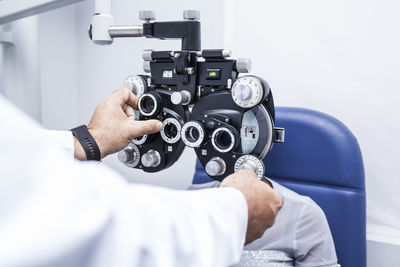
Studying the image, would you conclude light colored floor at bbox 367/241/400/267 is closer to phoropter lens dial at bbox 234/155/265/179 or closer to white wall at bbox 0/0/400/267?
white wall at bbox 0/0/400/267

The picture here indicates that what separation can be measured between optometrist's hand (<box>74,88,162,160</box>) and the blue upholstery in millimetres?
489

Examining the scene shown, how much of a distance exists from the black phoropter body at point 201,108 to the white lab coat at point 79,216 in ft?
0.79

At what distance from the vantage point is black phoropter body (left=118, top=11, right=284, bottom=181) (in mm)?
671

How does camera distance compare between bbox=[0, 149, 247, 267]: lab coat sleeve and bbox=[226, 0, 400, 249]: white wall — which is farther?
bbox=[226, 0, 400, 249]: white wall

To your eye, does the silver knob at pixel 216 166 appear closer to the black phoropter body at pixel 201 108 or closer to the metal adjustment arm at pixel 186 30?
the black phoropter body at pixel 201 108

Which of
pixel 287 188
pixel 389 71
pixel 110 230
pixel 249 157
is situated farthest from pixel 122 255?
pixel 389 71

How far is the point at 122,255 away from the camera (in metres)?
0.36

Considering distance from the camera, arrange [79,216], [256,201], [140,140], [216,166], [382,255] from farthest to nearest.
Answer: [382,255] → [140,140] → [216,166] → [256,201] → [79,216]

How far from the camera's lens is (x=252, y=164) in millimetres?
655

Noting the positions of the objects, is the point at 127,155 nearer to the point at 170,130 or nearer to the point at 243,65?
the point at 170,130

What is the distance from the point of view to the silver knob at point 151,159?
0.76 m

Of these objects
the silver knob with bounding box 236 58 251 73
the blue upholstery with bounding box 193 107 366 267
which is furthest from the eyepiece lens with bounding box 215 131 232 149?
the blue upholstery with bounding box 193 107 366 267

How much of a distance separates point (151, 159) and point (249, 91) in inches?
9.3

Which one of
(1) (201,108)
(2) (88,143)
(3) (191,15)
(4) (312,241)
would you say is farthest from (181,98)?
(4) (312,241)
